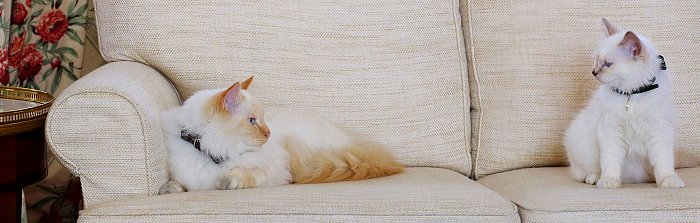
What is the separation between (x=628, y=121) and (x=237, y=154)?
864 mm

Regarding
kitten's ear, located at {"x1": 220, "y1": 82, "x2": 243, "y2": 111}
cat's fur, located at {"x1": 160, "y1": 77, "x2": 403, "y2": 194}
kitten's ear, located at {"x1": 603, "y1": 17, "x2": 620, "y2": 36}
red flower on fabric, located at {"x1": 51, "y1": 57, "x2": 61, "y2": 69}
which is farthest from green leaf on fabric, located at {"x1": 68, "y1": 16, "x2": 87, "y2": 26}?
kitten's ear, located at {"x1": 603, "y1": 17, "x2": 620, "y2": 36}

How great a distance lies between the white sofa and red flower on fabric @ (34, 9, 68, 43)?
47cm

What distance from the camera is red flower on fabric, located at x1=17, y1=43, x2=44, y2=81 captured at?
2559mm

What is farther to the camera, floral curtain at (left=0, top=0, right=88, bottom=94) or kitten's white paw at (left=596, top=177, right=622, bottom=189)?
floral curtain at (left=0, top=0, right=88, bottom=94)

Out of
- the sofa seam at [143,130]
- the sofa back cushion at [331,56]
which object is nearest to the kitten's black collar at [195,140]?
the sofa seam at [143,130]

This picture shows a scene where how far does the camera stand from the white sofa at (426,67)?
2107mm

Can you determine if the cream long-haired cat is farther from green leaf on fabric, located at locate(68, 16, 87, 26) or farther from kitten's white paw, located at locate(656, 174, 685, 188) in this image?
green leaf on fabric, located at locate(68, 16, 87, 26)

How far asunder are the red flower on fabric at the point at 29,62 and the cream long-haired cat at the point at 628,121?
1.54 m

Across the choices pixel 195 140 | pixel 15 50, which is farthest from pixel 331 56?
pixel 15 50

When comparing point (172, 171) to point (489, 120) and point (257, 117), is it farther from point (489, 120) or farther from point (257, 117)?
point (489, 120)

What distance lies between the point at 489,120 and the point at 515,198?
0.41 metres

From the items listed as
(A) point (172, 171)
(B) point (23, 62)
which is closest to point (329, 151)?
(A) point (172, 171)

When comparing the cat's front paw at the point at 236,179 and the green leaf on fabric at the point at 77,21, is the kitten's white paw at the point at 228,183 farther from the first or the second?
the green leaf on fabric at the point at 77,21

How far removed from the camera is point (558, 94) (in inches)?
88.8
